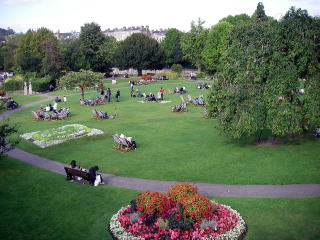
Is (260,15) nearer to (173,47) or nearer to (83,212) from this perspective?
(83,212)

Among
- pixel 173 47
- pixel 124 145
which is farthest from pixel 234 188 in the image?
pixel 173 47

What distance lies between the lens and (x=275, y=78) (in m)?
20.8

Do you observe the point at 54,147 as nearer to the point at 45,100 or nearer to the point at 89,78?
the point at 89,78

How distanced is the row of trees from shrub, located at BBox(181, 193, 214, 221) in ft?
31.9

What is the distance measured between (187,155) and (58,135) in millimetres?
11228

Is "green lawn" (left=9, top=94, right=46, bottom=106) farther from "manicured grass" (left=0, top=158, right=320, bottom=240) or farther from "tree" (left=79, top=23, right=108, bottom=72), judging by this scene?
"manicured grass" (left=0, top=158, right=320, bottom=240)

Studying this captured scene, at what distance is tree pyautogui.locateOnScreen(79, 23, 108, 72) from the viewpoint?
80875 millimetres

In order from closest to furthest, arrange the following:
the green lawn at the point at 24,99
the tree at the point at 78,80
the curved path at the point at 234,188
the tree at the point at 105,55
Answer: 1. the curved path at the point at 234,188
2. the tree at the point at 78,80
3. the green lawn at the point at 24,99
4. the tree at the point at 105,55

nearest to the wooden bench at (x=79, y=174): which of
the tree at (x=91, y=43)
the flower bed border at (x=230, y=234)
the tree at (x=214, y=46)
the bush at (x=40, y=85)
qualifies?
the flower bed border at (x=230, y=234)

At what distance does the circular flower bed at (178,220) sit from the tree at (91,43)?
7250cm

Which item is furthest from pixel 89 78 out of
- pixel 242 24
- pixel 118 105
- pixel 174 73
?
pixel 174 73

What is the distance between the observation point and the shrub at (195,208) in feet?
39.0

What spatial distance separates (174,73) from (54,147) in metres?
57.9

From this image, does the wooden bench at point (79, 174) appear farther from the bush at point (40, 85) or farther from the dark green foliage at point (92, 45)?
the dark green foliage at point (92, 45)
